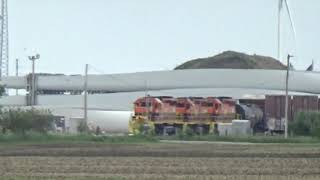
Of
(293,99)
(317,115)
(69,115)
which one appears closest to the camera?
(317,115)

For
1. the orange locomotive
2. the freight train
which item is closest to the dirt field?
the freight train

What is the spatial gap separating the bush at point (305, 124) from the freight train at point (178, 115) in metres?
6.74

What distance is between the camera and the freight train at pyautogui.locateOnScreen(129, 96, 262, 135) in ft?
258

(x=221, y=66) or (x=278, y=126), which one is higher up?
(x=221, y=66)

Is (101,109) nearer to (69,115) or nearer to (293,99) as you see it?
(69,115)

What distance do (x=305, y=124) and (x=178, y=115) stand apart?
13.3 m

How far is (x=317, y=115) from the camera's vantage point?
260 feet

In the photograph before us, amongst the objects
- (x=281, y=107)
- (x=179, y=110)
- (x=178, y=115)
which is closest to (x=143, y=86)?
(x=281, y=107)

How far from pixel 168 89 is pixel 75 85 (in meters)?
16.7

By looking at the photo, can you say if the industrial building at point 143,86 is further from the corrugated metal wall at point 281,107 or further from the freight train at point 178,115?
the freight train at point 178,115

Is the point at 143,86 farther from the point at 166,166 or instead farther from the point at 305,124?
the point at 166,166

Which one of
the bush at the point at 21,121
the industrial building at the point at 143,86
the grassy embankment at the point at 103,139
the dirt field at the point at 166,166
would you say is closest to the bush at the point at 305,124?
the grassy embankment at the point at 103,139

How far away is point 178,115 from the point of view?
7900cm

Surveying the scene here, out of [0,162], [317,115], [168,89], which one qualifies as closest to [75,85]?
[168,89]
